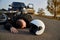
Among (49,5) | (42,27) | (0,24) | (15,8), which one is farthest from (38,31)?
(49,5)

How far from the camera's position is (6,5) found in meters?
2.80

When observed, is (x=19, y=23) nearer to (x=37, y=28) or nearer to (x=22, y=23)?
(x=22, y=23)

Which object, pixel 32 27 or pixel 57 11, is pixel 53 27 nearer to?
pixel 32 27

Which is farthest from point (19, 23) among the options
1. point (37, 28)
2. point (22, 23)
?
point (37, 28)

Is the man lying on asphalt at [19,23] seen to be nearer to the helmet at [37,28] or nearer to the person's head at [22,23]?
the person's head at [22,23]

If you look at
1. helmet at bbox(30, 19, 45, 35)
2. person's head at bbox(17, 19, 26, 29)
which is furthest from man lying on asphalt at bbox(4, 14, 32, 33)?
helmet at bbox(30, 19, 45, 35)

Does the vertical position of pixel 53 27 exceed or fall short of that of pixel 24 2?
it falls short

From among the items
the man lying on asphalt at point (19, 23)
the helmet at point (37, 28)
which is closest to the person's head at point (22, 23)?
the man lying on asphalt at point (19, 23)

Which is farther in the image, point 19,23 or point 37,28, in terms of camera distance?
point 19,23

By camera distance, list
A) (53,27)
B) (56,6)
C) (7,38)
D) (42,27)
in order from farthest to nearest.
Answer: (56,6)
(53,27)
(42,27)
(7,38)

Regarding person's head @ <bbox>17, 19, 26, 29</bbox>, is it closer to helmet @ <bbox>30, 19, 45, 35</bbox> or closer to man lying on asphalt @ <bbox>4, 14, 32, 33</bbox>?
man lying on asphalt @ <bbox>4, 14, 32, 33</bbox>

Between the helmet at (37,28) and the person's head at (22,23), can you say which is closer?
the helmet at (37,28)

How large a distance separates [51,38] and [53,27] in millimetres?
A: 404

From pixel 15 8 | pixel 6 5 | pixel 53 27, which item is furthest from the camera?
pixel 6 5
